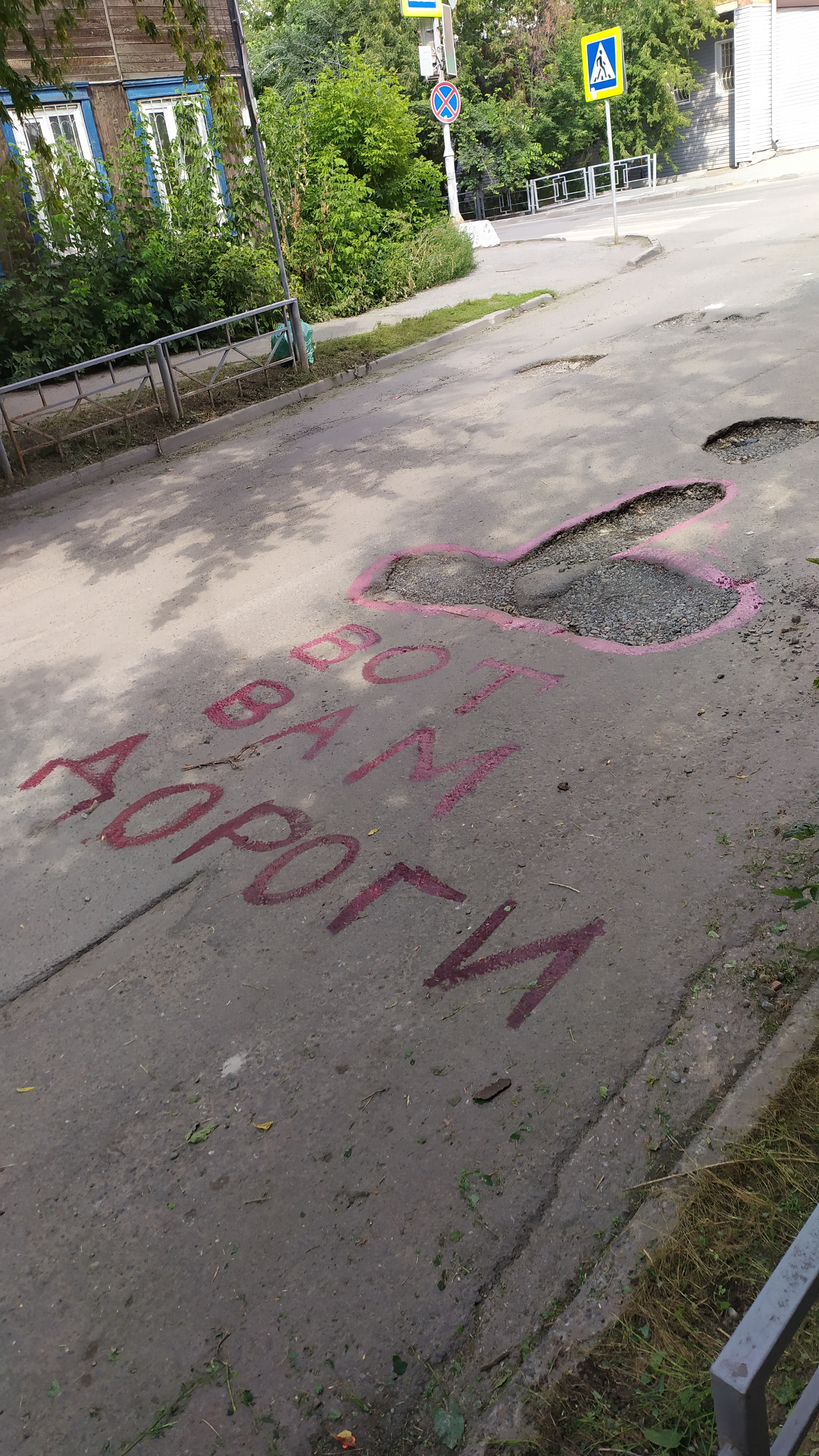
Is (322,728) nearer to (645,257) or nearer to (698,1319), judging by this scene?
(698,1319)

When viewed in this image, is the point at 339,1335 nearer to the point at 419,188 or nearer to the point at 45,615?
the point at 45,615

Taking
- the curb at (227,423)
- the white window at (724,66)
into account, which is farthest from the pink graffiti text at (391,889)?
the white window at (724,66)

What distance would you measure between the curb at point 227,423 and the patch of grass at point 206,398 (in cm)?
11

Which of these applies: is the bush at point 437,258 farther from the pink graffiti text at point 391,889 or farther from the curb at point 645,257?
the pink graffiti text at point 391,889

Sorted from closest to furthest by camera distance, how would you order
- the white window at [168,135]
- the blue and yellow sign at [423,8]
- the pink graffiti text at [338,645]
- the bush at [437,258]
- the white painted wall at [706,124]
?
the pink graffiti text at [338,645]
the white window at [168,135]
the bush at [437,258]
the blue and yellow sign at [423,8]
the white painted wall at [706,124]

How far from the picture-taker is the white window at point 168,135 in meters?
16.0

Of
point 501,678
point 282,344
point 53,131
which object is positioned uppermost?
point 53,131

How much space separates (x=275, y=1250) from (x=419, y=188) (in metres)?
20.6

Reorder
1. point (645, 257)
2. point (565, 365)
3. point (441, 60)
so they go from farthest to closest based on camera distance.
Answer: point (441, 60) → point (645, 257) → point (565, 365)

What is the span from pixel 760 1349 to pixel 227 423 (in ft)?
39.6

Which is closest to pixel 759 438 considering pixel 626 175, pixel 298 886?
pixel 298 886

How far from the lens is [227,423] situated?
1194 centimetres

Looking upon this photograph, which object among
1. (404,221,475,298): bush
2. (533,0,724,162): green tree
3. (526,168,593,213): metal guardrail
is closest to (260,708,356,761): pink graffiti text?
(404,221,475,298): bush

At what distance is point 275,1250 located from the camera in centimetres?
264
